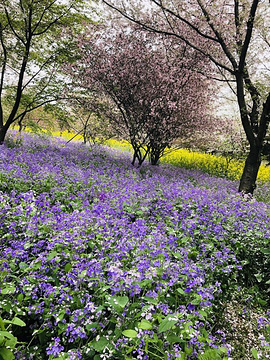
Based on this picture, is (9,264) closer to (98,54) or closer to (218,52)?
(98,54)

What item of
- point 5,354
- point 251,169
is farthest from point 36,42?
point 5,354

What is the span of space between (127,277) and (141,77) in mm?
7984

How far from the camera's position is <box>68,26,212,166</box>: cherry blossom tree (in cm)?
872

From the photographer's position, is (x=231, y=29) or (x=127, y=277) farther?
(x=231, y=29)

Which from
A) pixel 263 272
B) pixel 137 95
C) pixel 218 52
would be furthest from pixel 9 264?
pixel 218 52

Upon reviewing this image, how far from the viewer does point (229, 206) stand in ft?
17.1

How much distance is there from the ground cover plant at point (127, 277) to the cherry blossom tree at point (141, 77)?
4226 millimetres

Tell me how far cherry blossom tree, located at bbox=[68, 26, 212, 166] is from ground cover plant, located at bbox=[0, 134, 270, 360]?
423 cm

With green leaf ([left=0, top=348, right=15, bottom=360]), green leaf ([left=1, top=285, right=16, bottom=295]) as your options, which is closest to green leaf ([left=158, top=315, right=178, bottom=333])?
green leaf ([left=0, top=348, right=15, bottom=360])

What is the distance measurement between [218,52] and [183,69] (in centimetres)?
184

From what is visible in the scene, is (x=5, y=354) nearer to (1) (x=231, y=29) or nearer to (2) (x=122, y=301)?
(2) (x=122, y=301)

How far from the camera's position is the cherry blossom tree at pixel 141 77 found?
8.72 meters

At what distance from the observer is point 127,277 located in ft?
6.89

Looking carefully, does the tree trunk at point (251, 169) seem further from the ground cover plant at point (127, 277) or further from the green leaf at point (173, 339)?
the green leaf at point (173, 339)
